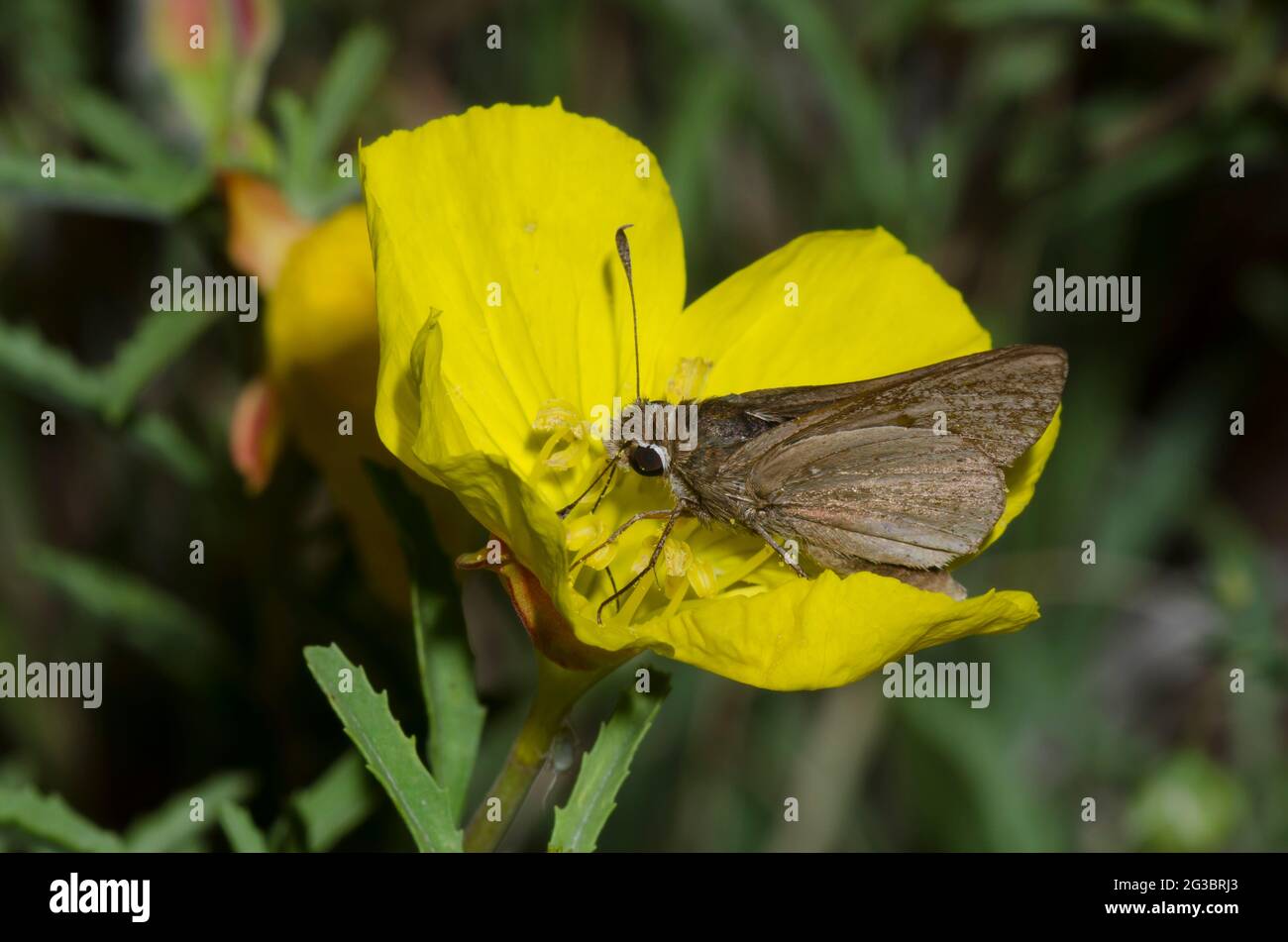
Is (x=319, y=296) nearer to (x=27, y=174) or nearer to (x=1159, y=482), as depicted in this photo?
(x=27, y=174)

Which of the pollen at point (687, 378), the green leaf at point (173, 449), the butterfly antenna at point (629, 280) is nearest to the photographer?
the butterfly antenna at point (629, 280)

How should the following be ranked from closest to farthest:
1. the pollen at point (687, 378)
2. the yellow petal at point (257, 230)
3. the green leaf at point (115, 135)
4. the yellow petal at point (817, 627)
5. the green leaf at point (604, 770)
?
the yellow petal at point (817, 627) → the green leaf at point (604, 770) → the pollen at point (687, 378) → the yellow petal at point (257, 230) → the green leaf at point (115, 135)

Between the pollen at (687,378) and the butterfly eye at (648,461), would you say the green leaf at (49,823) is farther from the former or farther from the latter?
the pollen at (687,378)

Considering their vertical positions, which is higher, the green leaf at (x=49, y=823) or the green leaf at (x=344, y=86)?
the green leaf at (x=344, y=86)

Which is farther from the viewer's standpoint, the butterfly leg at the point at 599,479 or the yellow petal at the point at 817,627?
the butterfly leg at the point at 599,479

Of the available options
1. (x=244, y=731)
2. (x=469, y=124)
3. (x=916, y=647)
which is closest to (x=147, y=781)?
(x=244, y=731)

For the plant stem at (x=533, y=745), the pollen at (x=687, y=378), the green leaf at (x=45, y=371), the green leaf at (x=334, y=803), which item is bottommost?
the green leaf at (x=334, y=803)

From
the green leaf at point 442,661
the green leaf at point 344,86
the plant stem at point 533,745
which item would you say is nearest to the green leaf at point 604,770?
the plant stem at point 533,745
